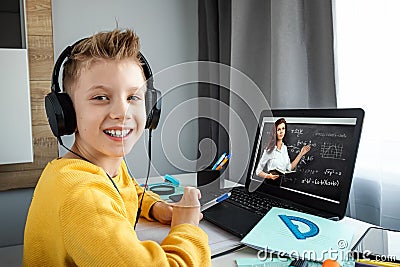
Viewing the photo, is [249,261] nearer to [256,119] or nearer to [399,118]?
[256,119]

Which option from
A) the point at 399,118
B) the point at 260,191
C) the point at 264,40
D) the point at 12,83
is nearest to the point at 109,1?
the point at 12,83

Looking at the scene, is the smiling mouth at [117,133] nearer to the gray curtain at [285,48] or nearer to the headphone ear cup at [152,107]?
the headphone ear cup at [152,107]

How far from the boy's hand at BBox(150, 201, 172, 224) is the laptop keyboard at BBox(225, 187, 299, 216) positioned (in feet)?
0.56

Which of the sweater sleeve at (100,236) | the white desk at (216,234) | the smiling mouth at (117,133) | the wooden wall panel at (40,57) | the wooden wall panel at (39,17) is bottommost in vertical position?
the white desk at (216,234)

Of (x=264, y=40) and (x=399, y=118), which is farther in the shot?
(x=264, y=40)

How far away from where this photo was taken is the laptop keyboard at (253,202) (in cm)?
99

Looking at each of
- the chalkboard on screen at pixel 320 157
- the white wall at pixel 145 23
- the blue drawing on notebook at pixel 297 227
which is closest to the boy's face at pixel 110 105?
the blue drawing on notebook at pixel 297 227

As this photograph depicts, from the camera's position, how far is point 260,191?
114cm

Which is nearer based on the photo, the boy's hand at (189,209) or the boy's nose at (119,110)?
the boy's nose at (119,110)

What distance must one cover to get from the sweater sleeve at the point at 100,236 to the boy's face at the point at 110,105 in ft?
0.39

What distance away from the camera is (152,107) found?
2.42 feet

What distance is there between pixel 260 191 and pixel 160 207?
292 millimetres

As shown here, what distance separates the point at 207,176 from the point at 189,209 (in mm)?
73

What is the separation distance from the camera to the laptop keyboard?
99 centimetres
